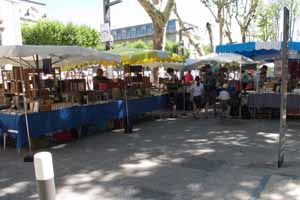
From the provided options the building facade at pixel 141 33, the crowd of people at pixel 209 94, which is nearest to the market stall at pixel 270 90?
the crowd of people at pixel 209 94

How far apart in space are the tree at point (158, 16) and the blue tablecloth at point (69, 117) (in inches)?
209

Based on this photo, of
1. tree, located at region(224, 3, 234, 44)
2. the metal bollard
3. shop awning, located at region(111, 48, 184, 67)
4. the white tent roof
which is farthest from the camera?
tree, located at region(224, 3, 234, 44)

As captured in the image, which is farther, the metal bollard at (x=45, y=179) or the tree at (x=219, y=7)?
the tree at (x=219, y=7)

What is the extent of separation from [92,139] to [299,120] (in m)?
6.29

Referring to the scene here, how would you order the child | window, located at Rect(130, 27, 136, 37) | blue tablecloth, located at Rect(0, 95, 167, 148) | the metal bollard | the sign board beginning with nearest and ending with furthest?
the metal bollard → blue tablecloth, located at Rect(0, 95, 167, 148) → the sign board → the child → window, located at Rect(130, 27, 136, 37)

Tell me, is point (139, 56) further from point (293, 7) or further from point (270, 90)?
point (293, 7)

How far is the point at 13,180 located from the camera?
5.25 meters

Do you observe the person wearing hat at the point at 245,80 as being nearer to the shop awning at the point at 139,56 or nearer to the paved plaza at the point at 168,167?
the shop awning at the point at 139,56

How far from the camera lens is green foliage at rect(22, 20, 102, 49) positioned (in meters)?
32.8

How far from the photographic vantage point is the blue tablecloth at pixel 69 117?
677 centimetres

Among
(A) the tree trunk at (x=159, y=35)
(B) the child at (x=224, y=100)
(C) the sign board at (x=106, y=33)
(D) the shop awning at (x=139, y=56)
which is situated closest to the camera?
(D) the shop awning at (x=139, y=56)

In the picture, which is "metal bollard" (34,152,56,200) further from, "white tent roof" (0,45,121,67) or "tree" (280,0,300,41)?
"tree" (280,0,300,41)

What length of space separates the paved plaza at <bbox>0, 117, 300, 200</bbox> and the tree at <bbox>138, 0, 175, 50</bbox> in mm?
7463

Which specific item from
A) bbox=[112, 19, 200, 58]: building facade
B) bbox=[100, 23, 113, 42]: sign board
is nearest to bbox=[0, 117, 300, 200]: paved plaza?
bbox=[100, 23, 113, 42]: sign board
